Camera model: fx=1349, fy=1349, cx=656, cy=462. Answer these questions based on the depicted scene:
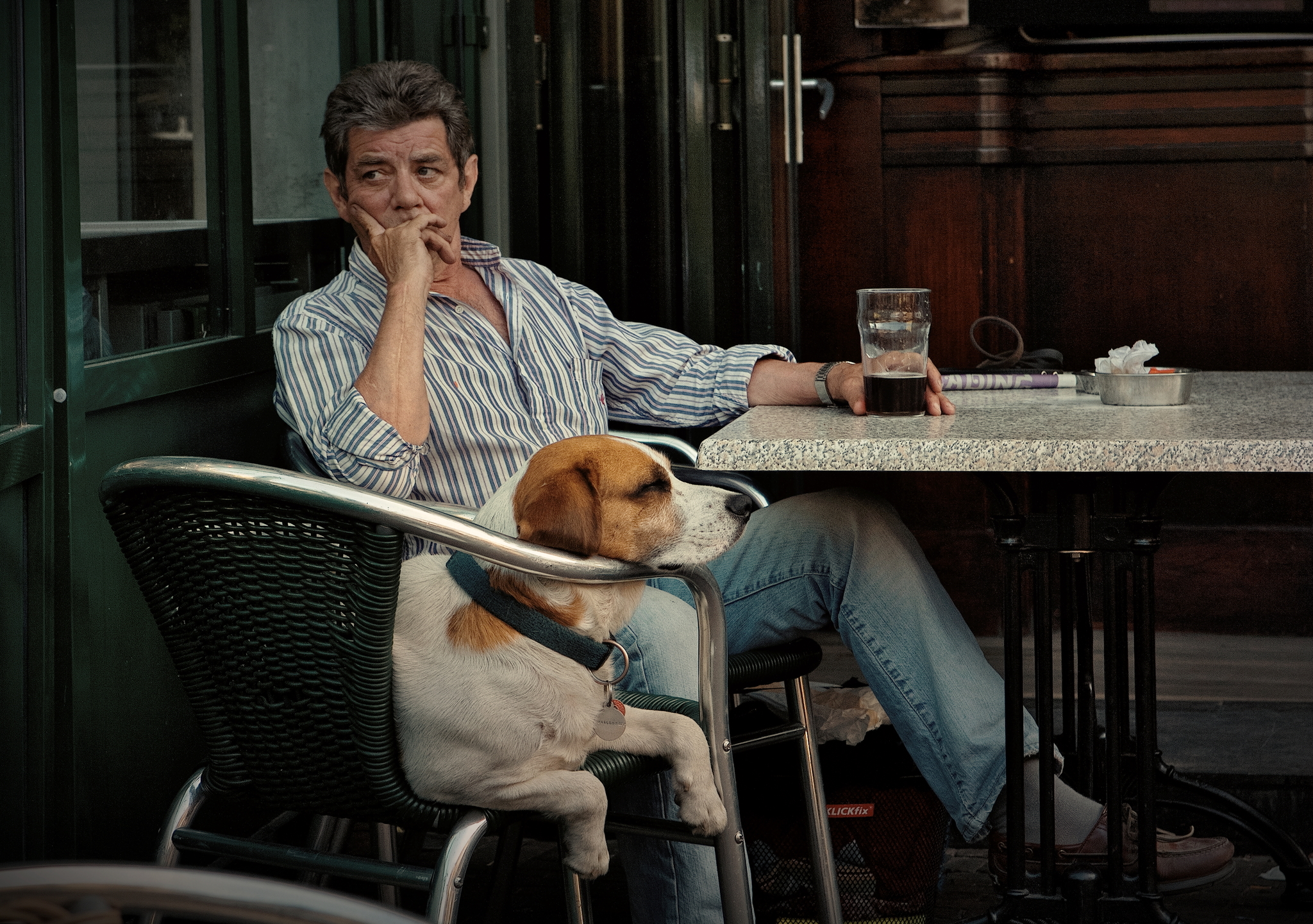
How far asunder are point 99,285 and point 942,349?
93.6 inches

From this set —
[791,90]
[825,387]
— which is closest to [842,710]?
[825,387]

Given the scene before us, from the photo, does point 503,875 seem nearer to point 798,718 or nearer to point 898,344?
point 798,718

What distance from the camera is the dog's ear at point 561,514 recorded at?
4.86 feet

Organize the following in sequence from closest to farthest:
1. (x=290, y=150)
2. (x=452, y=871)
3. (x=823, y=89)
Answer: (x=452, y=871)
(x=290, y=150)
(x=823, y=89)

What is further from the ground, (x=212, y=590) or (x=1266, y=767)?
(x=212, y=590)

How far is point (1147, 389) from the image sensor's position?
1.96 meters

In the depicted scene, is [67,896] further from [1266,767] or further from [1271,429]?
[1266,767]

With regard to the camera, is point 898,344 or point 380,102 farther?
point 380,102

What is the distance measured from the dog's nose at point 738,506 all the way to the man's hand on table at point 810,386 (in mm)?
312

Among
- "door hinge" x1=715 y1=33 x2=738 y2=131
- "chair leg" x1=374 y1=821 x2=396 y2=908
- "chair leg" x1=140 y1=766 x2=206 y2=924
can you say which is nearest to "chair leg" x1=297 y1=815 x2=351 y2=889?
"chair leg" x1=374 y1=821 x2=396 y2=908

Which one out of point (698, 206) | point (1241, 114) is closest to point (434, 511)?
point (698, 206)

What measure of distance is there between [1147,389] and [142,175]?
1.57 metres

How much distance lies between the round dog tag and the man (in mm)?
253

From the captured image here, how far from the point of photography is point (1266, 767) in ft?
8.74
